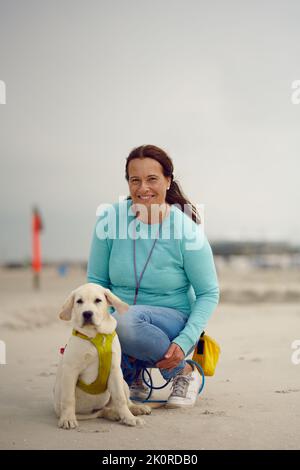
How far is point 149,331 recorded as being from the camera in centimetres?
405

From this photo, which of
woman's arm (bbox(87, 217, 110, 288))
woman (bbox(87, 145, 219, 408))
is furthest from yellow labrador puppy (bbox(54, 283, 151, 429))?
woman's arm (bbox(87, 217, 110, 288))

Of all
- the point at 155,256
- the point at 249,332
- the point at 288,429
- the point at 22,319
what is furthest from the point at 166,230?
the point at 22,319

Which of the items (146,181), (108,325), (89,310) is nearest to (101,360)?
(108,325)

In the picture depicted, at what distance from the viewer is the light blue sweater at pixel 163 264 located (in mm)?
4266

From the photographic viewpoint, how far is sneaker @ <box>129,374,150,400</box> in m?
4.49

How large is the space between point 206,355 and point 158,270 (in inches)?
26.4

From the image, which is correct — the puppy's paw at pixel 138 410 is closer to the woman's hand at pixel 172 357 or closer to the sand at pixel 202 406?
the sand at pixel 202 406

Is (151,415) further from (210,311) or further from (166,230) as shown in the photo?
(166,230)

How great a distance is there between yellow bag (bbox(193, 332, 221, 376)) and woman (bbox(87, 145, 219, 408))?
0.10 metres

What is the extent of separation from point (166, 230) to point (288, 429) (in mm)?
1457

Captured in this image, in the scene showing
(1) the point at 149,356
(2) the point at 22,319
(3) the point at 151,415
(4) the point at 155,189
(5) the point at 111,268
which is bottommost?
(2) the point at 22,319

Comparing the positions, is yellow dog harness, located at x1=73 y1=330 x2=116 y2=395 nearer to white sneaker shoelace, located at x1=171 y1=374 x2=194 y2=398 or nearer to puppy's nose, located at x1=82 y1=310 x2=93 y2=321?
puppy's nose, located at x1=82 y1=310 x2=93 y2=321

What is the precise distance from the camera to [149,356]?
13.6 ft

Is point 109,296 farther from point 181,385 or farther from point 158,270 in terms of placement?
point 181,385
